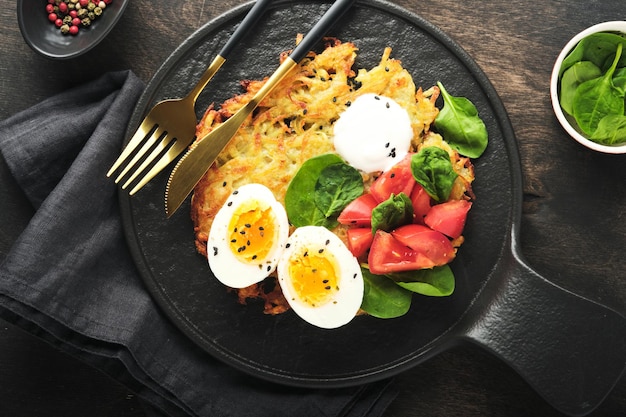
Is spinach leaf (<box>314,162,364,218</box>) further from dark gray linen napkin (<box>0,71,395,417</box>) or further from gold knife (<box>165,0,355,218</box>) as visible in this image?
dark gray linen napkin (<box>0,71,395,417</box>)

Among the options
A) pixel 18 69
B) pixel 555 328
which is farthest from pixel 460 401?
pixel 18 69

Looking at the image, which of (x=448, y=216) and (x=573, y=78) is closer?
(x=448, y=216)

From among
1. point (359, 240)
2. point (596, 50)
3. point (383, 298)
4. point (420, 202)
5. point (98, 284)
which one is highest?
point (596, 50)

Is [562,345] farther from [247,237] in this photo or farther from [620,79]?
[247,237]

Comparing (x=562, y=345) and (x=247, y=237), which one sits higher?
(x=247, y=237)

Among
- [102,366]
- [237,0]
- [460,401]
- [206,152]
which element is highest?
[237,0]

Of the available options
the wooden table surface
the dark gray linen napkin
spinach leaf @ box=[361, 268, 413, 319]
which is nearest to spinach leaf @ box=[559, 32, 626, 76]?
the wooden table surface

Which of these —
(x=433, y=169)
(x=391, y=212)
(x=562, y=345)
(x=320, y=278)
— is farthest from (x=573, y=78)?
(x=320, y=278)

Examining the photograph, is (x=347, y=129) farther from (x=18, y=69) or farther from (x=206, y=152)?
(x=18, y=69)
